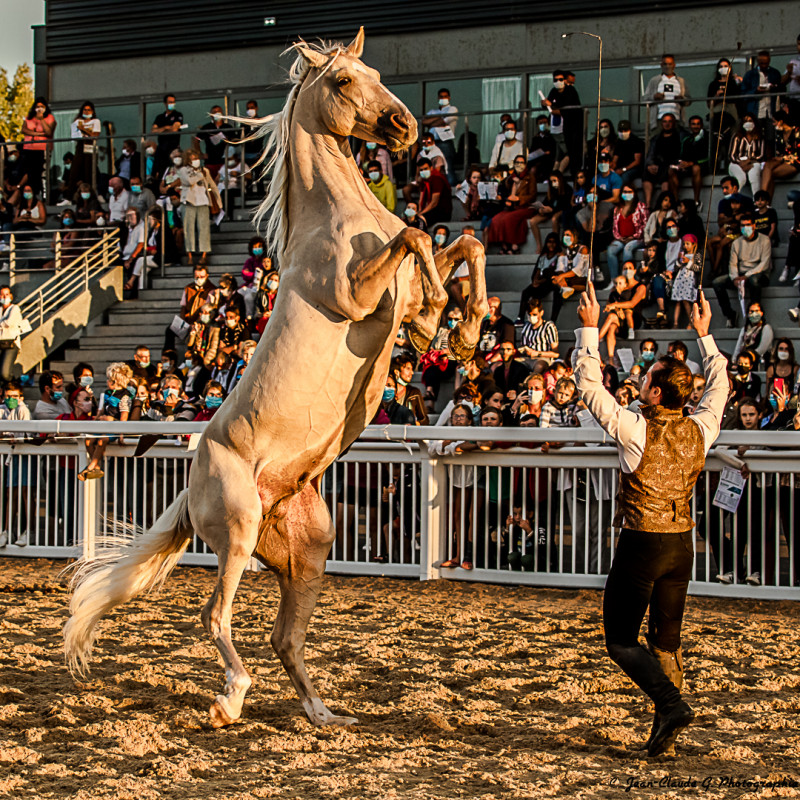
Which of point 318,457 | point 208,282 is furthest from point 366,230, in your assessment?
point 208,282

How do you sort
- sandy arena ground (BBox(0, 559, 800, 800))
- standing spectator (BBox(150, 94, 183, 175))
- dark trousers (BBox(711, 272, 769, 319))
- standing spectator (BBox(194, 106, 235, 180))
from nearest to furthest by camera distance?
sandy arena ground (BBox(0, 559, 800, 800)) → dark trousers (BBox(711, 272, 769, 319)) → standing spectator (BBox(194, 106, 235, 180)) → standing spectator (BBox(150, 94, 183, 175))

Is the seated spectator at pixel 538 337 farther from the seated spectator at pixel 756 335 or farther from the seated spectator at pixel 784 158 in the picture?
the seated spectator at pixel 784 158

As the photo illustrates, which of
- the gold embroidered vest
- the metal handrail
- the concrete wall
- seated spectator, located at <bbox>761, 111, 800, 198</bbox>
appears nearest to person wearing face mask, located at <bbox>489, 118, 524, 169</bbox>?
the concrete wall

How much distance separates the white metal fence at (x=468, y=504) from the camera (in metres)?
8.11

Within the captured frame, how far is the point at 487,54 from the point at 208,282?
690cm

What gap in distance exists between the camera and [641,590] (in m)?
4.66

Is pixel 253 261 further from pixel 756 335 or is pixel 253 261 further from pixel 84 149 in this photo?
pixel 756 335

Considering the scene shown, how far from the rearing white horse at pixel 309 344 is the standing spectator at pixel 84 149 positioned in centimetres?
1394

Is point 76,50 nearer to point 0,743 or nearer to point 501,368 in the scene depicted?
point 501,368

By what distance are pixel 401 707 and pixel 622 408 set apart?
1883 mm

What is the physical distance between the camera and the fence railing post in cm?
900

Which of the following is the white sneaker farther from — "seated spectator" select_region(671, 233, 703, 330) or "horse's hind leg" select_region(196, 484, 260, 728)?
"seated spectator" select_region(671, 233, 703, 330)

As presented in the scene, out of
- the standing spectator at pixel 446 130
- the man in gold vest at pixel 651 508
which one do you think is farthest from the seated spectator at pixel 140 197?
the man in gold vest at pixel 651 508

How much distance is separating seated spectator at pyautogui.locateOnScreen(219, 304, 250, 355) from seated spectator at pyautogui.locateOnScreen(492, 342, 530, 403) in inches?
133
